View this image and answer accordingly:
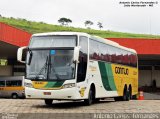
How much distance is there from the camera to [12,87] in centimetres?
4388

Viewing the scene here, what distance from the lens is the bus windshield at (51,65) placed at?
59.7 feet

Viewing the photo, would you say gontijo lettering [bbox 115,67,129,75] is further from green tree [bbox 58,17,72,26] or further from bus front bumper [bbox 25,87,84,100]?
green tree [bbox 58,17,72,26]

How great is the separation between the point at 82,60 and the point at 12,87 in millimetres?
25804

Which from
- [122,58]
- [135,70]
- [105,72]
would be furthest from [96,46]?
[135,70]

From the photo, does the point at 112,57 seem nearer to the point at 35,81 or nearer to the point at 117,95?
the point at 117,95

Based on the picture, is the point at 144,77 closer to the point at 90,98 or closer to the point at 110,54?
the point at 110,54

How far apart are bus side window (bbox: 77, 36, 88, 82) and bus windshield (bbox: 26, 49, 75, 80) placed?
49 cm

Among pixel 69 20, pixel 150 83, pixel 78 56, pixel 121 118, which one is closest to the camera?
pixel 121 118

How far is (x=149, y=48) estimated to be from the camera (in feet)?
156

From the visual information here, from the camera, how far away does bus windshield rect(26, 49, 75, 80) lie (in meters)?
18.2

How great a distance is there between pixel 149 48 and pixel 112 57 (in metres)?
24.4

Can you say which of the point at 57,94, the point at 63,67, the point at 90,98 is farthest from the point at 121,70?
the point at 57,94

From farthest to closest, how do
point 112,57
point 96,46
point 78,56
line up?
point 112,57 < point 96,46 < point 78,56

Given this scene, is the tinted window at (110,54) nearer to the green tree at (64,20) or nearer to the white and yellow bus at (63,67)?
the white and yellow bus at (63,67)
